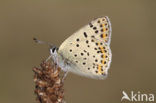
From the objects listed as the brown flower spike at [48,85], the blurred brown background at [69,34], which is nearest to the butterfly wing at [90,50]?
the brown flower spike at [48,85]

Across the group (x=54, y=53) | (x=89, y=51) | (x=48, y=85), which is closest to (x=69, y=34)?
(x=89, y=51)

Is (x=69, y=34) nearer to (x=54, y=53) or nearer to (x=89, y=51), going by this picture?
(x=89, y=51)

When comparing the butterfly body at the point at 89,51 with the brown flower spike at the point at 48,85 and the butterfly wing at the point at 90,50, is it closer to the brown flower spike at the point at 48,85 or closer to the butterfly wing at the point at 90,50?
the butterfly wing at the point at 90,50

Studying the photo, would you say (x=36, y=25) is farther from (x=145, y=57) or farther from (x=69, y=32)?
(x=145, y=57)

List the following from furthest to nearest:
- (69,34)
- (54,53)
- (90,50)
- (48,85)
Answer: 1. (69,34)
2. (90,50)
3. (54,53)
4. (48,85)

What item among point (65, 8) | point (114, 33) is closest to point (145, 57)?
point (114, 33)

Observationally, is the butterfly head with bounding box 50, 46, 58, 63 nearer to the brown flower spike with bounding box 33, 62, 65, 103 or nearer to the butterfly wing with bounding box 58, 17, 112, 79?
the butterfly wing with bounding box 58, 17, 112, 79

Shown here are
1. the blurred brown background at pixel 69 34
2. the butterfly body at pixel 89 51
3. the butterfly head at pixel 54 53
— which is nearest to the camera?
the butterfly head at pixel 54 53
